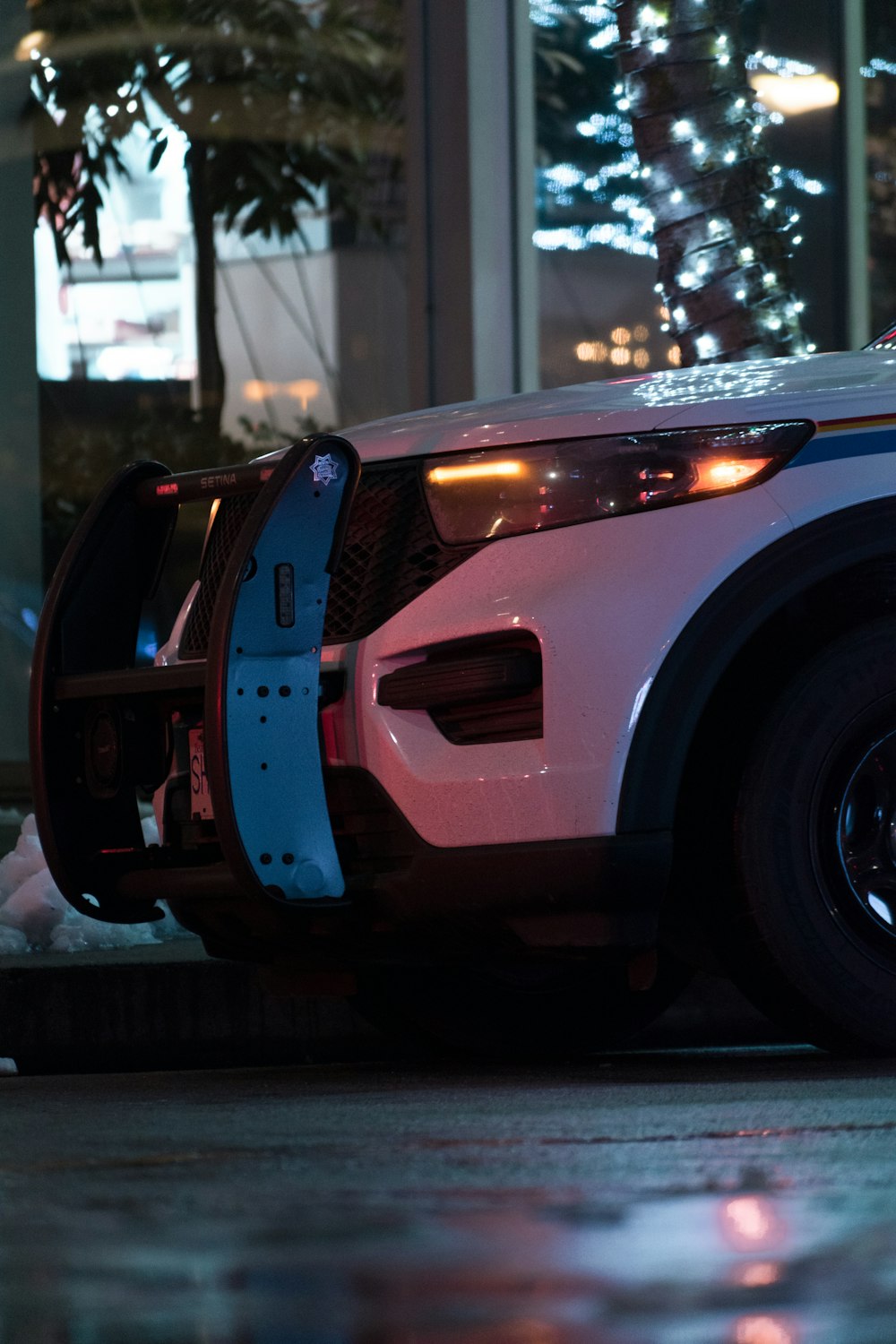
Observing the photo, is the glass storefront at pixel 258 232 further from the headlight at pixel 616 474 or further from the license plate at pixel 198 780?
the headlight at pixel 616 474

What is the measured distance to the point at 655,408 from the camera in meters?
3.84

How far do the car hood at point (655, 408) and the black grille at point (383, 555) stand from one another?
0.20ft

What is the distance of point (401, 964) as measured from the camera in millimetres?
4051

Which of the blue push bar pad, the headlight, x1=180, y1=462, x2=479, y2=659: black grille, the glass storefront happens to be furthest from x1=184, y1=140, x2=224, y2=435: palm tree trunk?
the headlight

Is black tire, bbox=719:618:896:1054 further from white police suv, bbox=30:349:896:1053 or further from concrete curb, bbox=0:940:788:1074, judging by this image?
concrete curb, bbox=0:940:788:1074

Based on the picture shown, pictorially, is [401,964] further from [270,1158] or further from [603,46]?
[603,46]

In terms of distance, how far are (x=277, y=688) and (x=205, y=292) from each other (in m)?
5.80

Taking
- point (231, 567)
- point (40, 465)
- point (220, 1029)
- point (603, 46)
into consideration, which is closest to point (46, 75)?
point (40, 465)

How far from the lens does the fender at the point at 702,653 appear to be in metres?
3.71

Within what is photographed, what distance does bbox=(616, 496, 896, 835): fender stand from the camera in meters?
3.71

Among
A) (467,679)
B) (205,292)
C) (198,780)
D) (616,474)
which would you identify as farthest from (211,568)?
(205,292)

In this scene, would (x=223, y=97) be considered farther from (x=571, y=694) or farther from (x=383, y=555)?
(x=571, y=694)

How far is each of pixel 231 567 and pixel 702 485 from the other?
2.85 ft

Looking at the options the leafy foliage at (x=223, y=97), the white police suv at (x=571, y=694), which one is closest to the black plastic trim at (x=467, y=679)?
the white police suv at (x=571, y=694)
